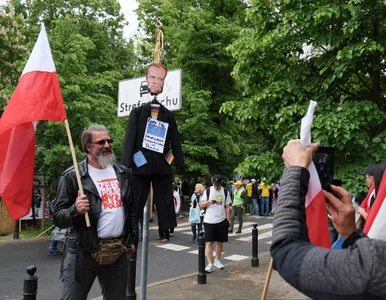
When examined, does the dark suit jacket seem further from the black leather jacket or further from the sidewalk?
the sidewalk

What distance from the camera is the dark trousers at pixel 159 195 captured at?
3975mm

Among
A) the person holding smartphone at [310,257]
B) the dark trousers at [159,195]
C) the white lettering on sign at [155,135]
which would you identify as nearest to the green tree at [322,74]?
the white lettering on sign at [155,135]

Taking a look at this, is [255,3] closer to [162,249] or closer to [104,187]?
[104,187]

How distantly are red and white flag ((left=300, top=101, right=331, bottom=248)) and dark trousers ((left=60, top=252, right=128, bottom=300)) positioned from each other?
2.01 meters

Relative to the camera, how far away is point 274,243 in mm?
1390

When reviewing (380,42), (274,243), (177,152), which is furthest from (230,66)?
(274,243)

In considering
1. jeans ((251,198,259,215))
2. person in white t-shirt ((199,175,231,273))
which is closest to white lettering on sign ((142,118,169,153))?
person in white t-shirt ((199,175,231,273))

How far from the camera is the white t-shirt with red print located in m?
3.43

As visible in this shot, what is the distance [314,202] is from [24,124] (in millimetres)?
2766

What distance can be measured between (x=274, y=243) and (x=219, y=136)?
18.5 metres

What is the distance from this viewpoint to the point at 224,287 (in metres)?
7.30

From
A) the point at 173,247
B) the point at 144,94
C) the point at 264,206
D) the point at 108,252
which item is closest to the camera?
the point at 108,252

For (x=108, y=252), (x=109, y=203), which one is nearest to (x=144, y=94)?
(x=109, y=203)

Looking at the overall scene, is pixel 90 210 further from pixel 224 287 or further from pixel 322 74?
pixel 322 74
